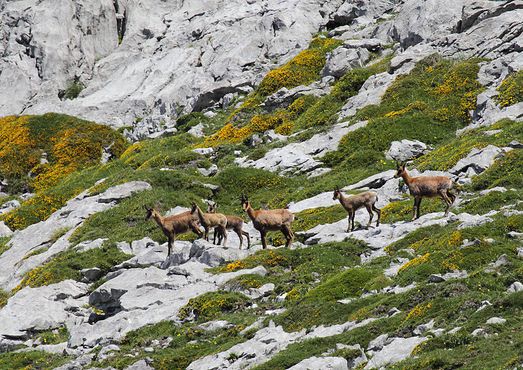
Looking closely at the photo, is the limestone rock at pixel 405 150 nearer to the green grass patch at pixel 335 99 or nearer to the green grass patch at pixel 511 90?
the green grass patch at pixel 511 90

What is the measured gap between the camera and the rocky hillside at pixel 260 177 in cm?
2272

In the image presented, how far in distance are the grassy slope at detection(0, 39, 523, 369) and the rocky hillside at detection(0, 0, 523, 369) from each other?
0.12 meters

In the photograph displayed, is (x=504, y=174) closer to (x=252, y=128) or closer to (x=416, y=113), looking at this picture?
(x=416, y=113)

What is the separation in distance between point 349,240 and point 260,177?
55.1 feet

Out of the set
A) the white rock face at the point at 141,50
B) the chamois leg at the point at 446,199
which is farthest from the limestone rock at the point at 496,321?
the white rock face at the point at 141,50

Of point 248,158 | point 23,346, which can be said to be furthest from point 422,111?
A: point 23,346

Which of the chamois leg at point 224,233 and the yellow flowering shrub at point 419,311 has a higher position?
the yellow flowering shrub at point 419,311

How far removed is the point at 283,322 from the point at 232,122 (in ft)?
128

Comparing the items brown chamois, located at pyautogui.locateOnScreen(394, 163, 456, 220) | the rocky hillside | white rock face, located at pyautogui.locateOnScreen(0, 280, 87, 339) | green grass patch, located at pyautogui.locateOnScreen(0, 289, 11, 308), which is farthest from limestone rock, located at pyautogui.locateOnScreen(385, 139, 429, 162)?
green grass patch, located at pyautogui.locateOnScreen(0, 289, 11, 308)

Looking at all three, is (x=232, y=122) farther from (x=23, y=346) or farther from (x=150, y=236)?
(x=23, y=346)

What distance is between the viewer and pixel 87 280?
121 ft

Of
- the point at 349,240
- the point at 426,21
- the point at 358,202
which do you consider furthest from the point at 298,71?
the point at 349,240

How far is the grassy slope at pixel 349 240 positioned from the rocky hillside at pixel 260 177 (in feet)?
0.39

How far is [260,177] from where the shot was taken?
4875cm
